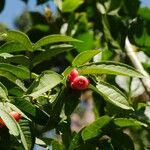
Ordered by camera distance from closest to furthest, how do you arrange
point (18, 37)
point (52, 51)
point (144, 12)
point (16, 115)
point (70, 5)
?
1. point (16, 115)
2. point (18, 37)
3. point (52, 51)
4. point (144, 12)
5. point (70, 5)

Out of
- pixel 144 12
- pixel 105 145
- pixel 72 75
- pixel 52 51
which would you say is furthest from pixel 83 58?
pixel 144 12

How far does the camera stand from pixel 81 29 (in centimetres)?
246

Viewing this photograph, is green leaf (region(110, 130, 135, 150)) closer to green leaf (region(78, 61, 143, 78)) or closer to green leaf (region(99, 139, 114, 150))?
green leaf (region(99, 139, 114, 150))

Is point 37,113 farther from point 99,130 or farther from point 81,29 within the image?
point 81,29

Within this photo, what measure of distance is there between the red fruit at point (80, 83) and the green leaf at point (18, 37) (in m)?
0.18

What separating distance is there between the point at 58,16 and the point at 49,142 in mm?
1184

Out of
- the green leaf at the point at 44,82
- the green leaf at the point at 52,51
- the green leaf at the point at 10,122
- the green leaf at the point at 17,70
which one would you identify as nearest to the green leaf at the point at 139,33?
the green leaf at the point at 52,51

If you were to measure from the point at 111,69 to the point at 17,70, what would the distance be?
29 centimetres

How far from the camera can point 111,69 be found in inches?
51.6

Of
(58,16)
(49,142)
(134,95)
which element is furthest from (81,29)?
(49,142)

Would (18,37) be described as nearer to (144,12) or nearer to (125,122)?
(125,122)

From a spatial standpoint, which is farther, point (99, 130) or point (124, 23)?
point (124, 23)

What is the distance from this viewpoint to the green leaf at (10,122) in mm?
1180

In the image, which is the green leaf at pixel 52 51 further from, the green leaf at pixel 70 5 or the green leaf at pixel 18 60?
the green leaf at pixel 70 5
